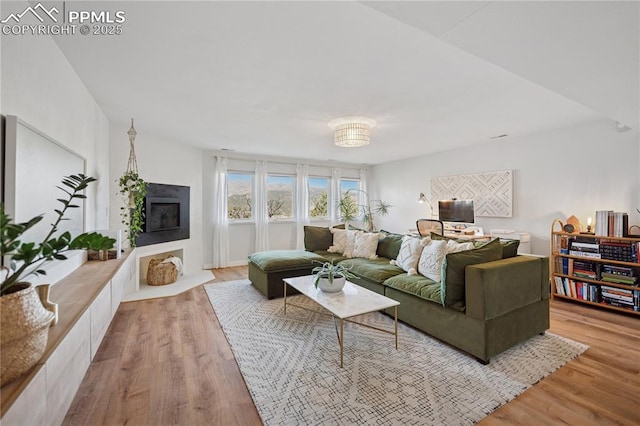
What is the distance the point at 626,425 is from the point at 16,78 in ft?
12.5

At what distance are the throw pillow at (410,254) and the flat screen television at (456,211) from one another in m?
2.28

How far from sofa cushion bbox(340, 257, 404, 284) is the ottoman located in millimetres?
533

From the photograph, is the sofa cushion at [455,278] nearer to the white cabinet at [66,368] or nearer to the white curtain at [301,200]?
the white cabinet at [66,368]

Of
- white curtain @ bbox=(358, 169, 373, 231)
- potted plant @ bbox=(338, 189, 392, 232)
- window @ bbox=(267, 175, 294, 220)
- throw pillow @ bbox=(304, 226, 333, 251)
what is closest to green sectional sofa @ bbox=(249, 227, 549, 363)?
throw pillow @ bbox=(304, 226, 333, 251)

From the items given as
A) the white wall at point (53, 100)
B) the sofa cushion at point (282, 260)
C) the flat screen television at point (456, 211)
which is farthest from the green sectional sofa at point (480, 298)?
the white wall at point (53, 100)

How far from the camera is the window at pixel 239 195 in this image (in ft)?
19.4

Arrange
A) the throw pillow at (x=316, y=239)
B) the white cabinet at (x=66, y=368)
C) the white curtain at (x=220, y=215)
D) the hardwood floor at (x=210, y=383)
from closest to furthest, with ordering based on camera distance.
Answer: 1. the white cabinet at (x=66, y=368)
2. the hardwood floor at (x=210, y=383)
3. the throw pillow at (x=316, y=239)
4. the white curtain at (x=220, y=215)

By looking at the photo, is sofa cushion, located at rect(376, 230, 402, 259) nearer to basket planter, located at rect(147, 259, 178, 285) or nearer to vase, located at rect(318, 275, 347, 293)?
vase, located at rect(318, 275, 347, 293)

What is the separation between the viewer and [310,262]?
3984 mm

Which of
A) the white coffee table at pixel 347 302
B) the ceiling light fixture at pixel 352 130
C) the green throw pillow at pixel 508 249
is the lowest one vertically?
the white coffee table at pixel 347 302

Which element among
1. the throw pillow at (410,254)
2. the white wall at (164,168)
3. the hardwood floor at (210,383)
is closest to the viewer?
the hardwood floor at (210,383)

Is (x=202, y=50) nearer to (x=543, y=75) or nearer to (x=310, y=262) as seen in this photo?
(x=543, y=75)

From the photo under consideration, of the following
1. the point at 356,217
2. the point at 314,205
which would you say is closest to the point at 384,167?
the point at 356,217

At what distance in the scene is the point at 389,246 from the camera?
161 inches
